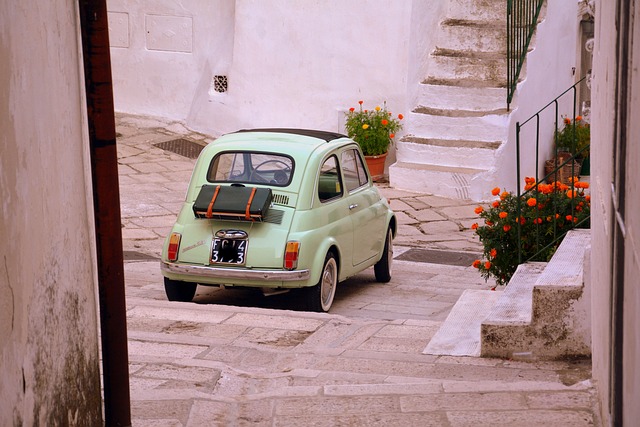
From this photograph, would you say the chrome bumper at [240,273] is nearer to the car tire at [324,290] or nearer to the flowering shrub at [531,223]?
the car tire at [324,290]

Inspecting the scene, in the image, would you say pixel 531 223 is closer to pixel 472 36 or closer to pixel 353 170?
pixel 353 170

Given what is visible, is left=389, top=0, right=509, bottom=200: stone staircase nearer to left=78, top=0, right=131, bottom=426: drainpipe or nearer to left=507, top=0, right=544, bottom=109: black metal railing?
left=507, top=0, right=544, bottom=109: black metal railing

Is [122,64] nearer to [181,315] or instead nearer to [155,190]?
[155,190]

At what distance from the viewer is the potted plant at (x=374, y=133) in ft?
45.7

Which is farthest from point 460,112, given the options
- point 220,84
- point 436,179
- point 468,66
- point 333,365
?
point 333,365

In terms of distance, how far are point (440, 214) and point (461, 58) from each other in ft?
8.51

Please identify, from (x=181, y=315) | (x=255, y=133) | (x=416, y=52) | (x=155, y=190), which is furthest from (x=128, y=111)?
(x=181, y=315)

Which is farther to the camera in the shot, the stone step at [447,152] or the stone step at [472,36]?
the stone step at [472,36]

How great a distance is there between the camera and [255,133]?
30.5 ft

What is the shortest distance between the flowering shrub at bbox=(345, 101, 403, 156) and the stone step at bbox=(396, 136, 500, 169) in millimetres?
240

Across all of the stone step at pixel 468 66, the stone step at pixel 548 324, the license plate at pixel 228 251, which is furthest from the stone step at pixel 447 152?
the stone step at pixel 548 324

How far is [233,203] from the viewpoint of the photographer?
27.7ft

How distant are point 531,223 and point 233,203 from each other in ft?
7.74

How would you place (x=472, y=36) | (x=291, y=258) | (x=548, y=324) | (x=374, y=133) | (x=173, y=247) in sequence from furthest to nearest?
(x=472, y=36), (x=374, y=133), (x=173, y=247), (x=291, y=258), (x=548, y=324)
